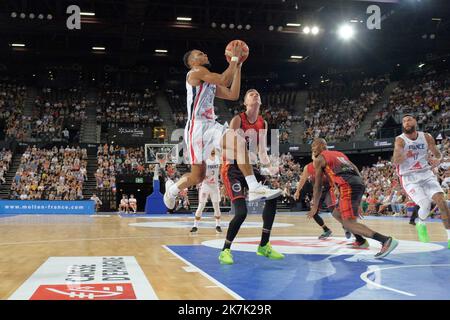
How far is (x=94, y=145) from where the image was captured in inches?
1212

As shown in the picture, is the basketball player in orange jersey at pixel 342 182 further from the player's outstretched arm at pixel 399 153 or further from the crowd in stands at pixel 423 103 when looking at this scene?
the crowd in stands at pixel 423 103

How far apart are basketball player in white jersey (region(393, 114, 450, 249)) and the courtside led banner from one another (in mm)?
18939

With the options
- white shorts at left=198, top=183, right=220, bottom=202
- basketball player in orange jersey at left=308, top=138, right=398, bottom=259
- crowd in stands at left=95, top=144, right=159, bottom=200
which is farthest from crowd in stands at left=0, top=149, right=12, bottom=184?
basketball player in orange jersey at left=308, top=138, right=398, bottom=259

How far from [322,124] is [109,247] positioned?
30.6m

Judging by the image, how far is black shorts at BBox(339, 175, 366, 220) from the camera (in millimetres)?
6203

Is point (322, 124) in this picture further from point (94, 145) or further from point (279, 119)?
point (94, 145)

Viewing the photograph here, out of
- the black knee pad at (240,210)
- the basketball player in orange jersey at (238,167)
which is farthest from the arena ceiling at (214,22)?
the black knee pad at (240,210)

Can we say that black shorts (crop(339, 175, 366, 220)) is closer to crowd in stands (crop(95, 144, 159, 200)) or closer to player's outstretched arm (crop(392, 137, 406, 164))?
player's outstretched arm (crop(392, 137, 406, 164))

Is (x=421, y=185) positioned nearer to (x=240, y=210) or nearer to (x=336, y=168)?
(x=336, y=168)

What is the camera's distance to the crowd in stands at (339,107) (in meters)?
34.7

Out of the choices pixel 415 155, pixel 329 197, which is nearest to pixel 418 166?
pixel 415 155

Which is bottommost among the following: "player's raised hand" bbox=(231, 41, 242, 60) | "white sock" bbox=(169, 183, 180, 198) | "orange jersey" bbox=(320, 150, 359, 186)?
"white sock" bbox=(169, 183, 180, 198)

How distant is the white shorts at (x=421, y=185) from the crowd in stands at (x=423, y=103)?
2027cm
